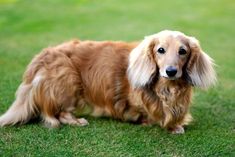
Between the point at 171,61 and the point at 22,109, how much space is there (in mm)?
1553

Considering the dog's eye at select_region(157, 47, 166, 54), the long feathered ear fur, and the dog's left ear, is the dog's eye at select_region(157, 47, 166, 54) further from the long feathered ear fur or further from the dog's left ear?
the dog's left ear

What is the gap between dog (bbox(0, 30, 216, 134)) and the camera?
206 inches

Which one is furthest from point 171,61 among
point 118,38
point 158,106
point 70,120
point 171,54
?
point 118,38

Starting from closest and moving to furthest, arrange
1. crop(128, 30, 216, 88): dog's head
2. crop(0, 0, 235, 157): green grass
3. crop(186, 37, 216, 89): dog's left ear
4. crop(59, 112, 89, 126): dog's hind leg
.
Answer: crop(0, 0, 235, 157): green grass → crop(128, 30, 216, 88): dog's head → crop(186, 37, 216, 89): dog's left ear → crop(59, 112, 89, 126): dog's hind leg

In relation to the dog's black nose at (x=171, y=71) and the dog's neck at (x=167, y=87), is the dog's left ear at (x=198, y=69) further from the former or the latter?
the dog's black nose at (x=171, y=71)

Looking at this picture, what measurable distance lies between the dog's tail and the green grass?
3.8 inches

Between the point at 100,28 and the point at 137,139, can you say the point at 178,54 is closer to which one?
the point at 137,139

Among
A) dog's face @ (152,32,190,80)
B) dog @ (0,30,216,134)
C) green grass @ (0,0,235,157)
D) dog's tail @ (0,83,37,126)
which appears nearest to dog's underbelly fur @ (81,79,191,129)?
dog @ (0,30,216,134)

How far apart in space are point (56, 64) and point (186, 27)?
245 inches

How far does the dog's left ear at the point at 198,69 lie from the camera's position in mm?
5215

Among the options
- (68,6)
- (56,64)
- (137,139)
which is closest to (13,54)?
(56,64)

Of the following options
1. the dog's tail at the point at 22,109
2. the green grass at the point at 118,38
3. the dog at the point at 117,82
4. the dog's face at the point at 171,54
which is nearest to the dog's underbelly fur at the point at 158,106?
the dog at the point at 117,82

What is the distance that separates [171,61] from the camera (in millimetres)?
5004

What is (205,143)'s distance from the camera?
16.6ft
